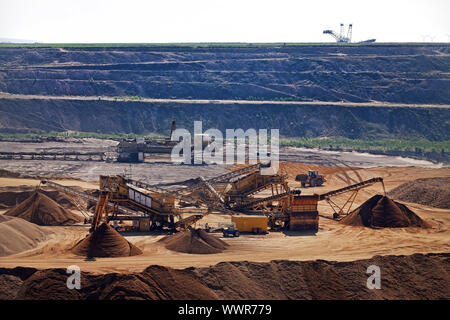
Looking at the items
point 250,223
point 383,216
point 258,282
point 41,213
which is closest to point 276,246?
point 250,223

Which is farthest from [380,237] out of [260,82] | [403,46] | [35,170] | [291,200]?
[403,46]

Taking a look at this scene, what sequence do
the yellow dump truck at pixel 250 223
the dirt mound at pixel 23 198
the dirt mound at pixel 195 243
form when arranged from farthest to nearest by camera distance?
the dirt mound at pixel 23 198, the yellow dump truck at pixel 250 223, the dirt mound at pixel 195 243

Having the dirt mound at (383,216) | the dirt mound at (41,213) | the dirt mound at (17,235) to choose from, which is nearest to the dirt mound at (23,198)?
the dirt mound at (41,213)

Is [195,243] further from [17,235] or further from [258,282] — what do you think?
[17,235]

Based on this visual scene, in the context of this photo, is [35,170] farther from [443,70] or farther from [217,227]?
[443,70]

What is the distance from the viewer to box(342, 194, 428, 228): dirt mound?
48.4 m

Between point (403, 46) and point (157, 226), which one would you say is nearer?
point (157, 226)

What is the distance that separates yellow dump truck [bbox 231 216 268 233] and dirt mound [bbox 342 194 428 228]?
25.5 feet

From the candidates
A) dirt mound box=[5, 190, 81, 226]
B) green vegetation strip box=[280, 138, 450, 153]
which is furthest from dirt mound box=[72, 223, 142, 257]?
green vegetation strip box=[280, 138, 450, 153]

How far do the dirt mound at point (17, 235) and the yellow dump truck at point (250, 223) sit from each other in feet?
44.0

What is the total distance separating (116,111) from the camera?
123 m

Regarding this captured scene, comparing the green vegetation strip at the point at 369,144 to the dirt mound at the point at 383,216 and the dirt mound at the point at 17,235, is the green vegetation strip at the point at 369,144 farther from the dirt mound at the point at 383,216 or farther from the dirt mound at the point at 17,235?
the dirt mound at the point at 17,235

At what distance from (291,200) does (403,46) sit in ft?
398

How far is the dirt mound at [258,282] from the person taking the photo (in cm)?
3055
